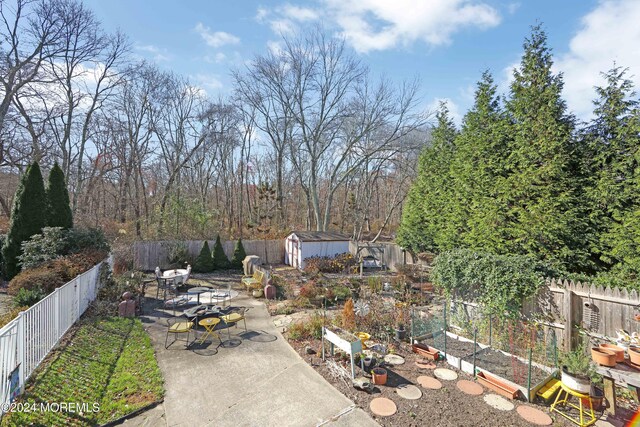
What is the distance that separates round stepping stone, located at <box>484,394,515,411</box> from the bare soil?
0.29ft

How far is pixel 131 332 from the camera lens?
7961 mm

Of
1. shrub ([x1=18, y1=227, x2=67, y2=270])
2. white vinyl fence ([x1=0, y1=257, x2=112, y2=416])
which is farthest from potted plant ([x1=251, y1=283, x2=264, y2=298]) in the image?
shrub ([x1=18, y1=227, x2=67, y2=270])

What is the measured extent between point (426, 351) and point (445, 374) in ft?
2.54

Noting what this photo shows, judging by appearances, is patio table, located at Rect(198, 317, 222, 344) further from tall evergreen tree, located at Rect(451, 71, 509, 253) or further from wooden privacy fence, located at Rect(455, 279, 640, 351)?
tall evergreen tree, located at Rect(451, 71, 509, 253)

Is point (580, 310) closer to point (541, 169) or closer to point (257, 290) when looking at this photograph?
point (541, 169)

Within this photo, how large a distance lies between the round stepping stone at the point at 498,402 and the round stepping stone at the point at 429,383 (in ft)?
2.46

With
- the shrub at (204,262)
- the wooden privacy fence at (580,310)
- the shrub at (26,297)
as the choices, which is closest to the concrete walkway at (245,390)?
the shrub at (26,297)

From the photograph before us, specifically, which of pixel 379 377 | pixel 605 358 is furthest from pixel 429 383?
pixel 605 358

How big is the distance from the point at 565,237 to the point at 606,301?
209 cm

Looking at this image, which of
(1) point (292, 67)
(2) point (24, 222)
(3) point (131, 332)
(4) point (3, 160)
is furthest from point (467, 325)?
(4) point (3, 160)

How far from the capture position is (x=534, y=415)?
4.78 metres

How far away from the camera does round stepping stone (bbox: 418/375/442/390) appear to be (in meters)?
5.57

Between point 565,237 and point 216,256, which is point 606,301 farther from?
point 216,256

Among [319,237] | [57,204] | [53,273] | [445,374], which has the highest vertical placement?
[57,204]
